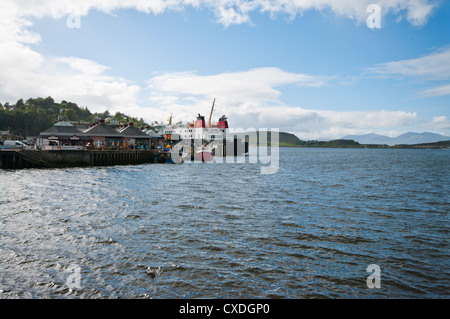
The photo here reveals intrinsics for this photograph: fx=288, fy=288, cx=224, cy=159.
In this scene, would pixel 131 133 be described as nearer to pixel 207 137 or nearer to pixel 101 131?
pixel 101 131

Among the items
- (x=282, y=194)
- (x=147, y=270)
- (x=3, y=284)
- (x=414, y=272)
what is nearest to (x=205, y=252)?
(x=147, y=270)

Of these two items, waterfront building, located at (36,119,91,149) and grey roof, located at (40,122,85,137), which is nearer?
waterfront building, located at (36,119,91,149)

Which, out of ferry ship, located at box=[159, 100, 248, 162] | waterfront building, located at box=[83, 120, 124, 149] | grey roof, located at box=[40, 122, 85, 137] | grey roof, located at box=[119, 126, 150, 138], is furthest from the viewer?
ferry ship, located at box=[159, 100, 248, 162]

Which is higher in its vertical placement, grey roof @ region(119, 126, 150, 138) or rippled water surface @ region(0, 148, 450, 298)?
grey roof @ region(119, 126, 150, 138)

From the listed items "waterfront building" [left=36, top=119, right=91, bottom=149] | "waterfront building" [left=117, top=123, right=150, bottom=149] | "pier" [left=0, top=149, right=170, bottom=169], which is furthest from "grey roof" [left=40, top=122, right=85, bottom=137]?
"waterfront building" [left=117, top=123, right=150, bottom=149]

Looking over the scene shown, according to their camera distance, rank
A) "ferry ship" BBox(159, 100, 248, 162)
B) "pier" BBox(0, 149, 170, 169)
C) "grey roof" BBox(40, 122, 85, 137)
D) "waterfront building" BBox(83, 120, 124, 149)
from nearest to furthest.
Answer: "pier" BBox(0, 149, 170, 169)
"grey roof" BBox(40, 122, 85, 137)
"waterfront building" BBox(83, 120, 124, 149)
"ferry ship" BBox(159, 100, 248, 162)

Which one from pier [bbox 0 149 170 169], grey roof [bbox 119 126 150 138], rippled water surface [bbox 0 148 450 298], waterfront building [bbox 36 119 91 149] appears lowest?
rippled water surface [bbox 0 148 450 298]

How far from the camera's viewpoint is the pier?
50562 mm

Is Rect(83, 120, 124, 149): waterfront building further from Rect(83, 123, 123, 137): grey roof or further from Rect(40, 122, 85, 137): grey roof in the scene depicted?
Rect(40, 122, 85, 137): grey roof

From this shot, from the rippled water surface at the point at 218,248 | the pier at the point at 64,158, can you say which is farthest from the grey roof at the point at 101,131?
the rippled water surface at the point at 218,248

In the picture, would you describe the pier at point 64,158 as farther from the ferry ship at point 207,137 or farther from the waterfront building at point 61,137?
the ferry ship at point 207,137

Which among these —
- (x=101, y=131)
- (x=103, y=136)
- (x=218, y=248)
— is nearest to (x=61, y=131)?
(x=101, y=131)

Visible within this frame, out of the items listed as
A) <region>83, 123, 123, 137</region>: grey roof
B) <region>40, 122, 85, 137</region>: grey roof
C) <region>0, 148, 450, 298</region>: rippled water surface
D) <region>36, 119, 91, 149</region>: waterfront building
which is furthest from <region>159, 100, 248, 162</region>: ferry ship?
<region>0, 148, 450, 298</region>: rippled water surface

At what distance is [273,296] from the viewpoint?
924 cm
